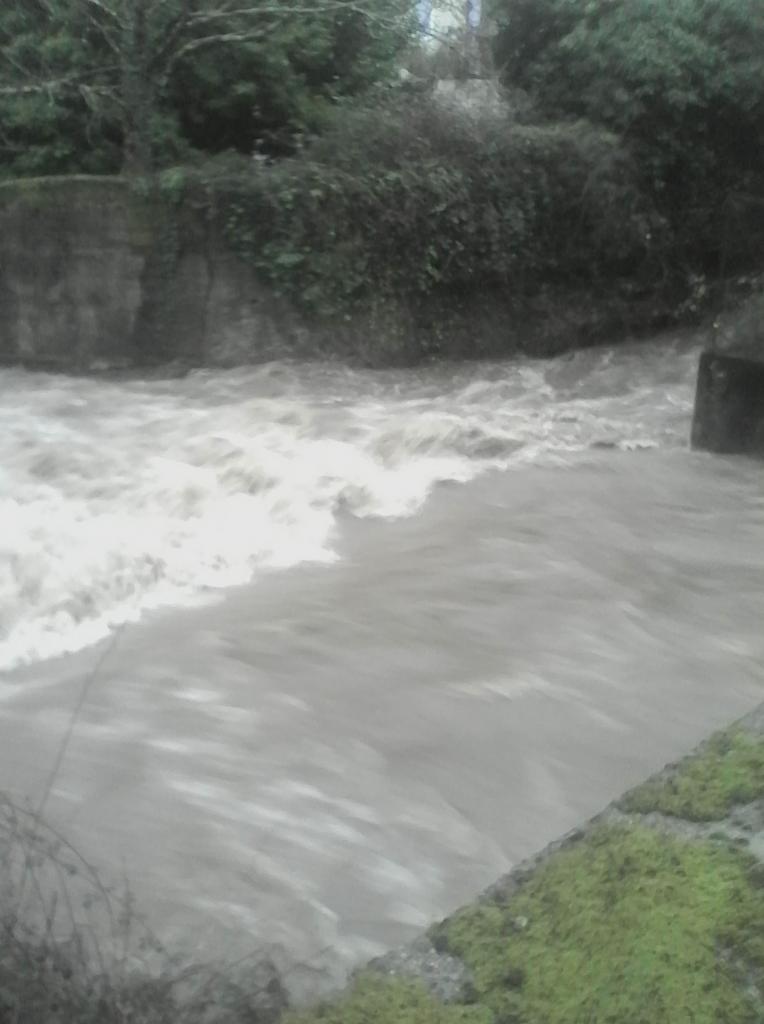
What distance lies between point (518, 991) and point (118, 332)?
11620 mm

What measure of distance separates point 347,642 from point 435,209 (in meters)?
8.81

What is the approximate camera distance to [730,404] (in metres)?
9.80

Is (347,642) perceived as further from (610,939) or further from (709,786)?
(610,939)

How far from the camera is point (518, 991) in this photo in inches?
74.4

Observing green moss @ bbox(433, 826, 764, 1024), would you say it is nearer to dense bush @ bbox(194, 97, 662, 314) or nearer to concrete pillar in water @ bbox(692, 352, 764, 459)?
concrete pillar in water @ bbox(692, 352, 764, 459)

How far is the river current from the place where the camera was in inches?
155

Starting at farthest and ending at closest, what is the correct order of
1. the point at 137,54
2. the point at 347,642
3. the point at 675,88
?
the point at 675,88 → the point at 137,54 → the point at 347,642

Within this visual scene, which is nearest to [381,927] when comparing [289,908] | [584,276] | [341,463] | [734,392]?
[289,908]

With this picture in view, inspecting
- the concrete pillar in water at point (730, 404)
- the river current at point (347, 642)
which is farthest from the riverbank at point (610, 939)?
the concrete pillar in water at point (730, 404)

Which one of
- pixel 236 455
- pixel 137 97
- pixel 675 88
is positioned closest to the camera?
pixel 236 455

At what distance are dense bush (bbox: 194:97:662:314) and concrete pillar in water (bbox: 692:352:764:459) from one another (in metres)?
4.61

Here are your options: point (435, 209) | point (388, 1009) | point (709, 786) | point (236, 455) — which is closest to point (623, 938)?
point (388, 1009)

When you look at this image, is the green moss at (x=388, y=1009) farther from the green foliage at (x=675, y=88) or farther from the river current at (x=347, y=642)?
the green foliage at (x=675, y=88)

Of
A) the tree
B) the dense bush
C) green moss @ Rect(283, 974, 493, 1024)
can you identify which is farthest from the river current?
the tree
